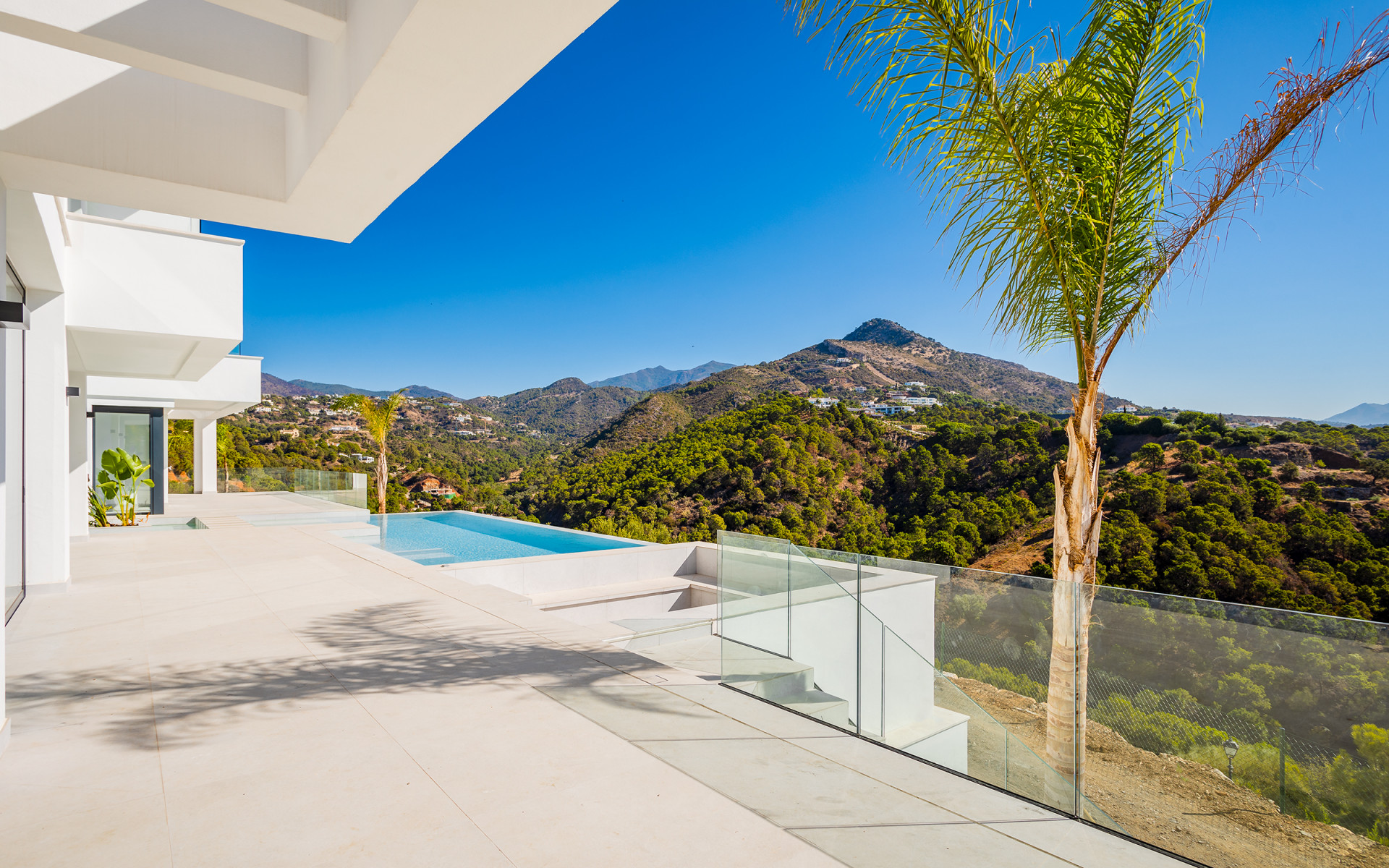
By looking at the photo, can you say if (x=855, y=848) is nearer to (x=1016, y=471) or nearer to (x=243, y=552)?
(x=243, y=552)

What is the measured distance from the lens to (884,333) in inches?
2194

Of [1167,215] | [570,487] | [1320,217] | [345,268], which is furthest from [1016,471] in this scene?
[345,268]

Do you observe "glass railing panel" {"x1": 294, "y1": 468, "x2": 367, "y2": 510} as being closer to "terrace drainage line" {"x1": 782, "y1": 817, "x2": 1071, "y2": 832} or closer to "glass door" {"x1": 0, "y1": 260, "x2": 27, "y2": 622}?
"glass door" {"x1": 0, "y1": 260, "x2": 27, "y2": 622}

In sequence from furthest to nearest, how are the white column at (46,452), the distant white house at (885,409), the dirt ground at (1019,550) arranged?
the distant white house at (885,409)
the dirt ground at (1019,550)
the white column at (46,452)

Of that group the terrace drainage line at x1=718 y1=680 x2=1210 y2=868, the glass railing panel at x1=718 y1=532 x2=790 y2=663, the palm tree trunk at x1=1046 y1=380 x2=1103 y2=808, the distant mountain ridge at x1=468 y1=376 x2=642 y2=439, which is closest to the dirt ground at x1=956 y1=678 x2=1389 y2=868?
the palm tree trunk at x1=1046 y1=380 x2=1103 y2=808

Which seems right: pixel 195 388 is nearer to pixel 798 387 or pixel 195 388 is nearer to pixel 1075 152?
pixel 1075 152

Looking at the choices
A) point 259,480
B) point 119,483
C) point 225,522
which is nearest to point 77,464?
point 119,483

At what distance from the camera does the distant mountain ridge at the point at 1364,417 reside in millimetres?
23766

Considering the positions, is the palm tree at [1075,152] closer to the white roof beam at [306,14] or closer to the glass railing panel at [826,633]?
the glass railing panel at [826,633]

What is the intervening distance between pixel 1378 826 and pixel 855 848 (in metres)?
1.96

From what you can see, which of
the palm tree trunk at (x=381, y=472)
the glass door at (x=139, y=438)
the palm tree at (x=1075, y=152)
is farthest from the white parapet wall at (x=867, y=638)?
the palm tree trunk at (x=381, y=472)

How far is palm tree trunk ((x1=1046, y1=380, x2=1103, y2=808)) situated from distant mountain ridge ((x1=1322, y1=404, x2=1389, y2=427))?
27.3 m

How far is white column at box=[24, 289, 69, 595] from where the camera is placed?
644cm

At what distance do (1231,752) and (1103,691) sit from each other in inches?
20.2
